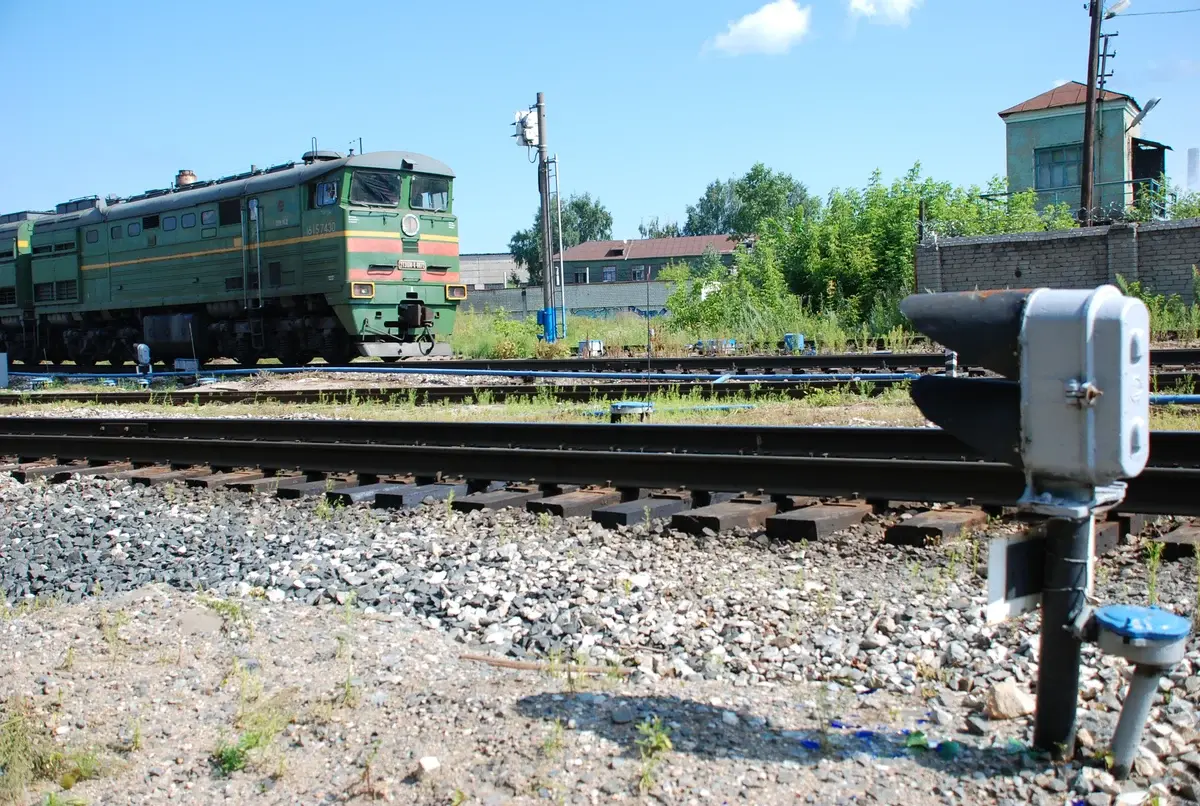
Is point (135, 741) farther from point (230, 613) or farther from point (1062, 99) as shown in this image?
point (1062, 99)

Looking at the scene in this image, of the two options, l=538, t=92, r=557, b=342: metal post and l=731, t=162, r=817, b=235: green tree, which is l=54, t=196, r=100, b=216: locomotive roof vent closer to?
l=538, t=92, r=557, b=342: metal post

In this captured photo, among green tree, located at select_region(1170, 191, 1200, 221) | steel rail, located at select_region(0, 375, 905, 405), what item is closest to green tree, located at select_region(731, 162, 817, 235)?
green tree, located at select_region(1170, 191, 1200, 221)

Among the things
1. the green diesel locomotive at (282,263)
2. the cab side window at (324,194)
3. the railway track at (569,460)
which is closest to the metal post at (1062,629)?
the railway track at (569,460)

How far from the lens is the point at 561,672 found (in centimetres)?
390

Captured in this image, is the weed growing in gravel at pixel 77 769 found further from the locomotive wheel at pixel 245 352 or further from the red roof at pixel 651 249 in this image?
the red roof at pixel 651 249

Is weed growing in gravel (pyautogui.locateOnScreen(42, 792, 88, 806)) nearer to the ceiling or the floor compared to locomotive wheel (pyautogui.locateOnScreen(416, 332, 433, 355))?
nearer to the floor

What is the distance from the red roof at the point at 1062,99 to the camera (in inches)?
1751

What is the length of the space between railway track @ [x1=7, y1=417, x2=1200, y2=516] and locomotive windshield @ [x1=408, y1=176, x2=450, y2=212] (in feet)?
29.5

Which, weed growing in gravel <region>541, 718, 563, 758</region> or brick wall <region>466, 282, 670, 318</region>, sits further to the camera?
brick wall <region>466, 282, 670, 318</region>

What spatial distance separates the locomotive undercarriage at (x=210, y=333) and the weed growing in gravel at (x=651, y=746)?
1548 centimetres

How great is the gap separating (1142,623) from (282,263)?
672 inches

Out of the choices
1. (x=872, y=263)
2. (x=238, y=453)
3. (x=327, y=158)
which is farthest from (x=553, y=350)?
(x=238, y=453)

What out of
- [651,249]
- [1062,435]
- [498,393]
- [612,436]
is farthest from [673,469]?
[651,249]

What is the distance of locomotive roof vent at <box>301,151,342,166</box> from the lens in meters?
18.1
